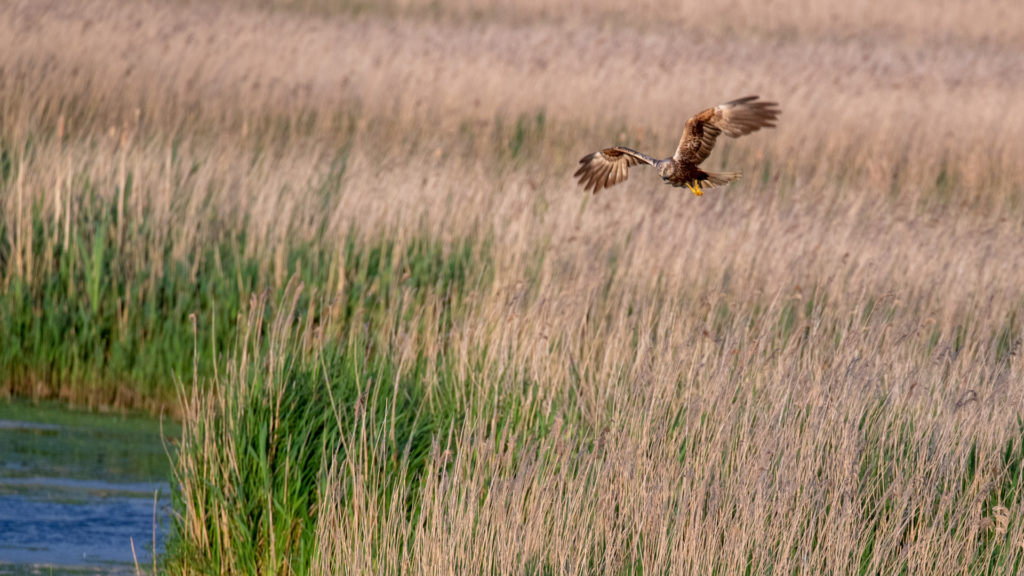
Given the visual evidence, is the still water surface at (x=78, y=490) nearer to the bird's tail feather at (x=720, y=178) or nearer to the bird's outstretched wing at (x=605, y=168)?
the bird's outstretched wing at (x=605, y=168)

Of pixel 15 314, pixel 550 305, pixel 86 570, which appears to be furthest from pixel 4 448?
pixel 550 305

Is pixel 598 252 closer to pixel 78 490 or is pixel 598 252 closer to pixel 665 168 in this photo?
pixel 78 490

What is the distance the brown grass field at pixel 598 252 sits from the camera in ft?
15.4

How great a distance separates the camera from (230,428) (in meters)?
5.71

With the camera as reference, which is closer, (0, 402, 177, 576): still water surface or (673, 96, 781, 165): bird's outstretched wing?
(673, 96, 781, 165): bird's outstretched wing

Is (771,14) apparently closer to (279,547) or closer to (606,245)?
(606,245)

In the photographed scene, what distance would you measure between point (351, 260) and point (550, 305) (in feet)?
7.22

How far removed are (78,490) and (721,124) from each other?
3.82 m

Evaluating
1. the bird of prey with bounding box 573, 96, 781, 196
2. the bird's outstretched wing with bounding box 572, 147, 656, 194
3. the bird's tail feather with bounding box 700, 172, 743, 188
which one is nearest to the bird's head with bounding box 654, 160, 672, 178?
the bird of prey with bounding box 573, 96, 781, 196

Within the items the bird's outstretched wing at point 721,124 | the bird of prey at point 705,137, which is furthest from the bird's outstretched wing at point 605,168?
the bird's outstretched wing at point 721,124

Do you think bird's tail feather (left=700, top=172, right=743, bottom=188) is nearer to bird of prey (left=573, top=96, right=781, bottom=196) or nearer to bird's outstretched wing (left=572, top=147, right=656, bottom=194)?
bird of prey (left=573, top=96, right=781, bottom=196)

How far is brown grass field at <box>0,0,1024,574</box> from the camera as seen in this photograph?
4688mm

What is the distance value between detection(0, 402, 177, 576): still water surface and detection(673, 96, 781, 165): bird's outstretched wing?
7.92 ft

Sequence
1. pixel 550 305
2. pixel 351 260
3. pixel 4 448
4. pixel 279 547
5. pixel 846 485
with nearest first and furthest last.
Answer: pixel 846 485 → pixel 279 547 → pixel 550 305 → pixel 4 448 → pixel 351 260
